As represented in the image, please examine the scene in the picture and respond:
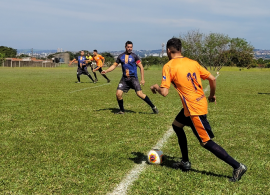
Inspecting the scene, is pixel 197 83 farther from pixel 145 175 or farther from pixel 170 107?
pixel 170 107

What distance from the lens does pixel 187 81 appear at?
3768mm

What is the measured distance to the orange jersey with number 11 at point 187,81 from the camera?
12.3 ft

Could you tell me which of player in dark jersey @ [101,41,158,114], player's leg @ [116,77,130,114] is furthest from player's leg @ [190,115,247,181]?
player's leg @ [116,77,130,114]

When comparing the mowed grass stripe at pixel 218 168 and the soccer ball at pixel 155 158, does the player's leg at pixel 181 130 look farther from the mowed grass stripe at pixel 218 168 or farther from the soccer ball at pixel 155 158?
the soccer ball at pixel 155 158

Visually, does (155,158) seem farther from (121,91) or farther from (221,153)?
(121,91)

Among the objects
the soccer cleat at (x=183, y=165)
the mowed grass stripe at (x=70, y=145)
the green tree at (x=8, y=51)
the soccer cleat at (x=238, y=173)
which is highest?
the green tree at (x=8, y=51)

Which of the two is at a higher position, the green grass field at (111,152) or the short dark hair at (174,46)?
the short dark hair at (174,46)

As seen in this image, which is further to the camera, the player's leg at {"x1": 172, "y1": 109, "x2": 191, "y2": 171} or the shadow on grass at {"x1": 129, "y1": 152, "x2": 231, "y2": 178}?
the shadow on grass at {"x1": 129, "y1": 152, "x2": 231, "y2": 178}

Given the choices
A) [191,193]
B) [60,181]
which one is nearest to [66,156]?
[60,181]

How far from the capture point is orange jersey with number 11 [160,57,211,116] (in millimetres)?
3756

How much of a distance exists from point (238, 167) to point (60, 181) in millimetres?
2259

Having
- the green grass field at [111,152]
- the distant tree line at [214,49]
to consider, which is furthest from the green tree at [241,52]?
the green grass field at [111,152]

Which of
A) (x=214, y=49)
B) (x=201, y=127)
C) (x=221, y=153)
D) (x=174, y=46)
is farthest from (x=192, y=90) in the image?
(x=214, y=49)

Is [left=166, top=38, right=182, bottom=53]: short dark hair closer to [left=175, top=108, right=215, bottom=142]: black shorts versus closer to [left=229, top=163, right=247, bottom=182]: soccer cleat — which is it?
[left=175, top=108, right=215, bottom=142]: black shorts
